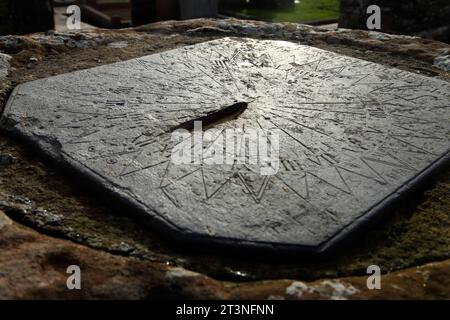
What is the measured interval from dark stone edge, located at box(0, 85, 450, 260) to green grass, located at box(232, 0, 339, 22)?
27.4 ft

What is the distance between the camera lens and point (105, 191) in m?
1.59

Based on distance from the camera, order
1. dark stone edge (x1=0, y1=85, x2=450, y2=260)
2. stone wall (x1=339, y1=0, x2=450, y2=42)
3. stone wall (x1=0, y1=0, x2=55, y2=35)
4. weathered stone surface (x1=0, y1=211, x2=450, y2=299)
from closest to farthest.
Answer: weathered stone surface (x1=0, y1=211, x2=450, y2=299) → dark stone edge (x1=0, y1=85, x2=450, y2=260) → stone wall (x1=339, y1=0, x2=450, y2=42) → stone wall (x1=0, y1=0, x2=55, y2=35)

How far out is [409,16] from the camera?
5250 mm

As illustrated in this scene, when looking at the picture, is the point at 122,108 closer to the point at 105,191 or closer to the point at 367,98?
the point at 105,191

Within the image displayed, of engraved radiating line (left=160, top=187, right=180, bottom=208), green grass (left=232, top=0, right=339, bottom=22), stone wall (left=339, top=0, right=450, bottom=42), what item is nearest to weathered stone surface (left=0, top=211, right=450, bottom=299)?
engraved radiating line (left=160, top=187, right=180, bottom=208)

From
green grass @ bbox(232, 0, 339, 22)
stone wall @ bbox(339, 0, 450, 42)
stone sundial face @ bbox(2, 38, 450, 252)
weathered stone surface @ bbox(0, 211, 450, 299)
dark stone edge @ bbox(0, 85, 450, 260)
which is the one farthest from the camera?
green grass @ bbox(232, 0, 339, 22)

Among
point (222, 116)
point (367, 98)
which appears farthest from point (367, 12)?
point (222, 116)

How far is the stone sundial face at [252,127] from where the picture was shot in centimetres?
147

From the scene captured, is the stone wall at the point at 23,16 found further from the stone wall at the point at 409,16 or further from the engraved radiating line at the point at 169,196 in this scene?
the engraved radiating line at the point at 169,196

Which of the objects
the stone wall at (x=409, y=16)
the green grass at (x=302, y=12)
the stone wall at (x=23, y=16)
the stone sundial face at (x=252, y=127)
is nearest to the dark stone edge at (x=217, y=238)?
the stone sundial face at (x=252, y=127)

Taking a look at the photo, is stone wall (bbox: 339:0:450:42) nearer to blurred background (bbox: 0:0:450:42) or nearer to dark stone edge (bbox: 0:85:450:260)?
blurred background (bbox: 0:0:450:42)

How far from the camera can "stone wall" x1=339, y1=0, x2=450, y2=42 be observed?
524 centimetres

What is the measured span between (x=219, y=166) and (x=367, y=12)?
4.23 m

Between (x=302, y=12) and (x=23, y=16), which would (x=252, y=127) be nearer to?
(x=23, y=16)
